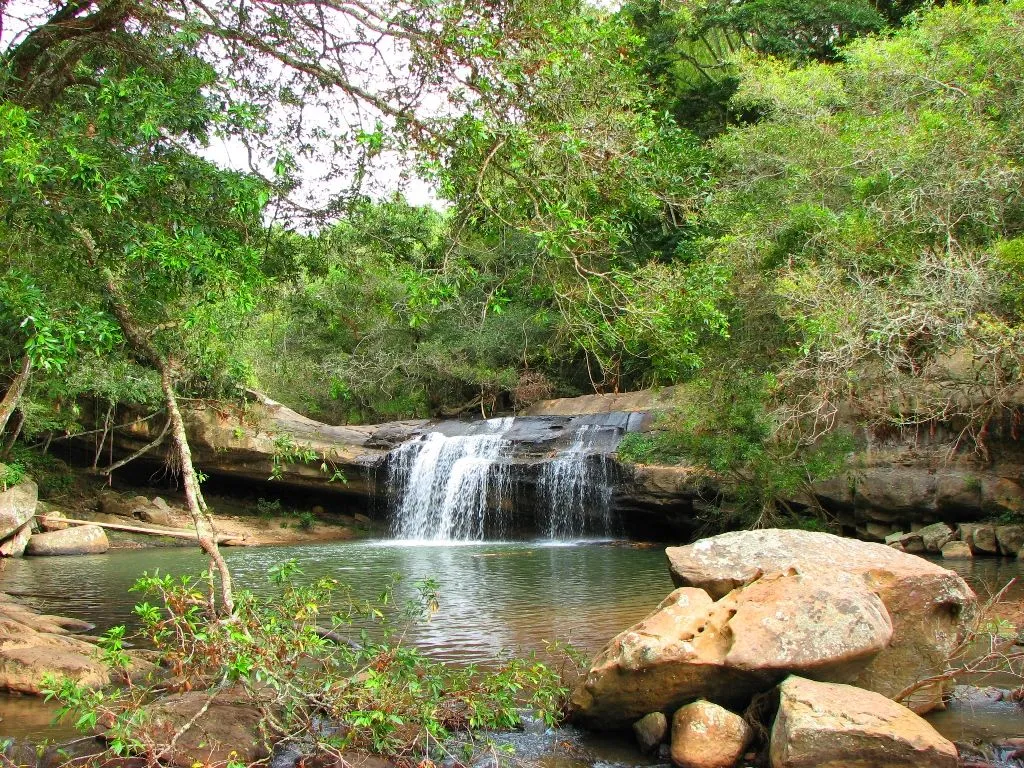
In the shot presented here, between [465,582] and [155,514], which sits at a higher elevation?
[155,514]

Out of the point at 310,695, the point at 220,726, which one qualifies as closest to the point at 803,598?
the point at 310,695

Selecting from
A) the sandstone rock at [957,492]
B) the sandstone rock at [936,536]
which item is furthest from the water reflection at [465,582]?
the sandstone rock at [957,492]

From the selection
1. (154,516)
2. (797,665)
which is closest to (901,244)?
(797,665)

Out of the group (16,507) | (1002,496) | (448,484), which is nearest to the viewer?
(1002,496)

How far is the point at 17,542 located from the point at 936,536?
17020 millimetres

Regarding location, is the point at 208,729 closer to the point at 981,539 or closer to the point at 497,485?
the point at 981,539

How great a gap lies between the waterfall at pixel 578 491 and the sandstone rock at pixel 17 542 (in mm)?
10897

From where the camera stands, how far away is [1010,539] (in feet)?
44.1

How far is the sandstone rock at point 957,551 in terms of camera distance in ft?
44.5

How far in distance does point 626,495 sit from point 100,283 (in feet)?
46.2

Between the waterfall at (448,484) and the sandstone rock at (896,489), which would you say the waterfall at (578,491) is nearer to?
the waterfall at (448,484)

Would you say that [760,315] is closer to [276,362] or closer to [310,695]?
[310,695]

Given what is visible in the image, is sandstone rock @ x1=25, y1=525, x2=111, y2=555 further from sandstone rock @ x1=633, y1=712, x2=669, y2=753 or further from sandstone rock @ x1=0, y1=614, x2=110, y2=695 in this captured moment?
sandstone rock @ x1=633, y1=712, x2=669, y2=753

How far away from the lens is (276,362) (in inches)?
1196
